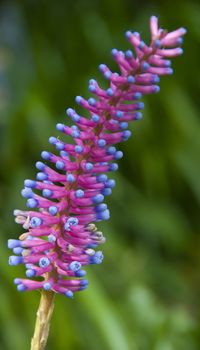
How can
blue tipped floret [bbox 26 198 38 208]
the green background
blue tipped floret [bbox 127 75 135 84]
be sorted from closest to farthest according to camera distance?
blue tipped floret [bbox 127 75 135 84] < blue tipped floret [bbox 26 198 38 208] < the green background

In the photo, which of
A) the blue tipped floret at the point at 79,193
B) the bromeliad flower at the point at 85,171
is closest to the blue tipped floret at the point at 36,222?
the bromeliad flower at the point at 85,171

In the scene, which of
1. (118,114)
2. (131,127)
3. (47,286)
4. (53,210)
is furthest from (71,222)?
(131,127)

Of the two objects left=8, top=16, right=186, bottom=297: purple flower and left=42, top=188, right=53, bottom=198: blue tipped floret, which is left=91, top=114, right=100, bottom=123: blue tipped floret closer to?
left=8, top=16, right=186, bottom=297: purple flower

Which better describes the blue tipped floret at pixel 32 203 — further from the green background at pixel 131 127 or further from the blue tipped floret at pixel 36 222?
the green background at pixel 131 127

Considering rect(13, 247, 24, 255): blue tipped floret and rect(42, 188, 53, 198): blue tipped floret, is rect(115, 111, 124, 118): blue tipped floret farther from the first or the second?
rect(13, 247, 24, 255): blue tipped floret

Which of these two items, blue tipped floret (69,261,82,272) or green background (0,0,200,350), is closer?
blue tipped floret (69,261,82,272)

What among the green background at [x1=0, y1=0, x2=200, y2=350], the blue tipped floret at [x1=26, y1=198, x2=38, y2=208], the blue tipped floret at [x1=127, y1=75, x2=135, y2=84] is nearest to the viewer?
the blue tipped floret at [x1=127, y1=75, x2=135, y2=84]

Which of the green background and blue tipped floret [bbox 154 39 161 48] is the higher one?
the green background

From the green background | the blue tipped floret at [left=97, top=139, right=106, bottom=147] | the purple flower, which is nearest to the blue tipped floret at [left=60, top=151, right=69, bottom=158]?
the purple flower

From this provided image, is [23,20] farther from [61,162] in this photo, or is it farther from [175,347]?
[61,162]

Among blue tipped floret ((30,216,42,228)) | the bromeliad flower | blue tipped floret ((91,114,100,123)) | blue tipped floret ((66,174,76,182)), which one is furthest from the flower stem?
blue tipped floret ((91,114,100,123))

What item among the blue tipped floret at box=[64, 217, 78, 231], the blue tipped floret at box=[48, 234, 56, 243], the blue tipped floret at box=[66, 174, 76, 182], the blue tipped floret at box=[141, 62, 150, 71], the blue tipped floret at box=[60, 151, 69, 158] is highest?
the blue tipped floret at box=[141, 62, 150, 71]
